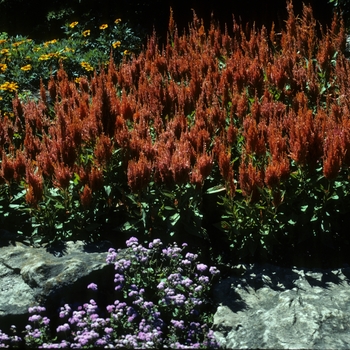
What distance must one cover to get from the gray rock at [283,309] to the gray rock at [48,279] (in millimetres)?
994

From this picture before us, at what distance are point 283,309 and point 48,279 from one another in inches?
71.7

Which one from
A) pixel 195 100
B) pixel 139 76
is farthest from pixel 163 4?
pixel 195 100

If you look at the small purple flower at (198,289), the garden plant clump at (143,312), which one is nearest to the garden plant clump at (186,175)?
the garden plant clump at (143,312)

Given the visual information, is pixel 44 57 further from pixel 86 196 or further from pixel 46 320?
pixel 46 320

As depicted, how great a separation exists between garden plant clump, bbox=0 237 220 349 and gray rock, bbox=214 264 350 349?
19 centimetres

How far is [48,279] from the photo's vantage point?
198 inches

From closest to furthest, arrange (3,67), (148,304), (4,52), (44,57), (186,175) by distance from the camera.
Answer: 1. (148,304)
2. (186,175)
3. (3,67)
4. (44,57)
5. (4,52)

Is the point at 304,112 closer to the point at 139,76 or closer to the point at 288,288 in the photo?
the point at 288,288

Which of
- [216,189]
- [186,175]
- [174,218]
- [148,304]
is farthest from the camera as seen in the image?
[216,189]

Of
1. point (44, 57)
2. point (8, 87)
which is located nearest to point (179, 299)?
point (8, 87)

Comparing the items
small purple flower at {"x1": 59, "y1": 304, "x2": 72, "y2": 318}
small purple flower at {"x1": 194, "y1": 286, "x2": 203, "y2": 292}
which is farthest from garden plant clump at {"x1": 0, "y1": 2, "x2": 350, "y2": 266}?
small purple flower at {"x1": 59, "y1": 304, "x2": 72, "y2": 318}

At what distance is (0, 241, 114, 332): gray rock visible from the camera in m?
4.96

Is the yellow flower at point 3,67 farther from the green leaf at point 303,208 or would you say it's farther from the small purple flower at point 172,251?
the green leaf at point 303,208

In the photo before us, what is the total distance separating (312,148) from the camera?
5227 mm
